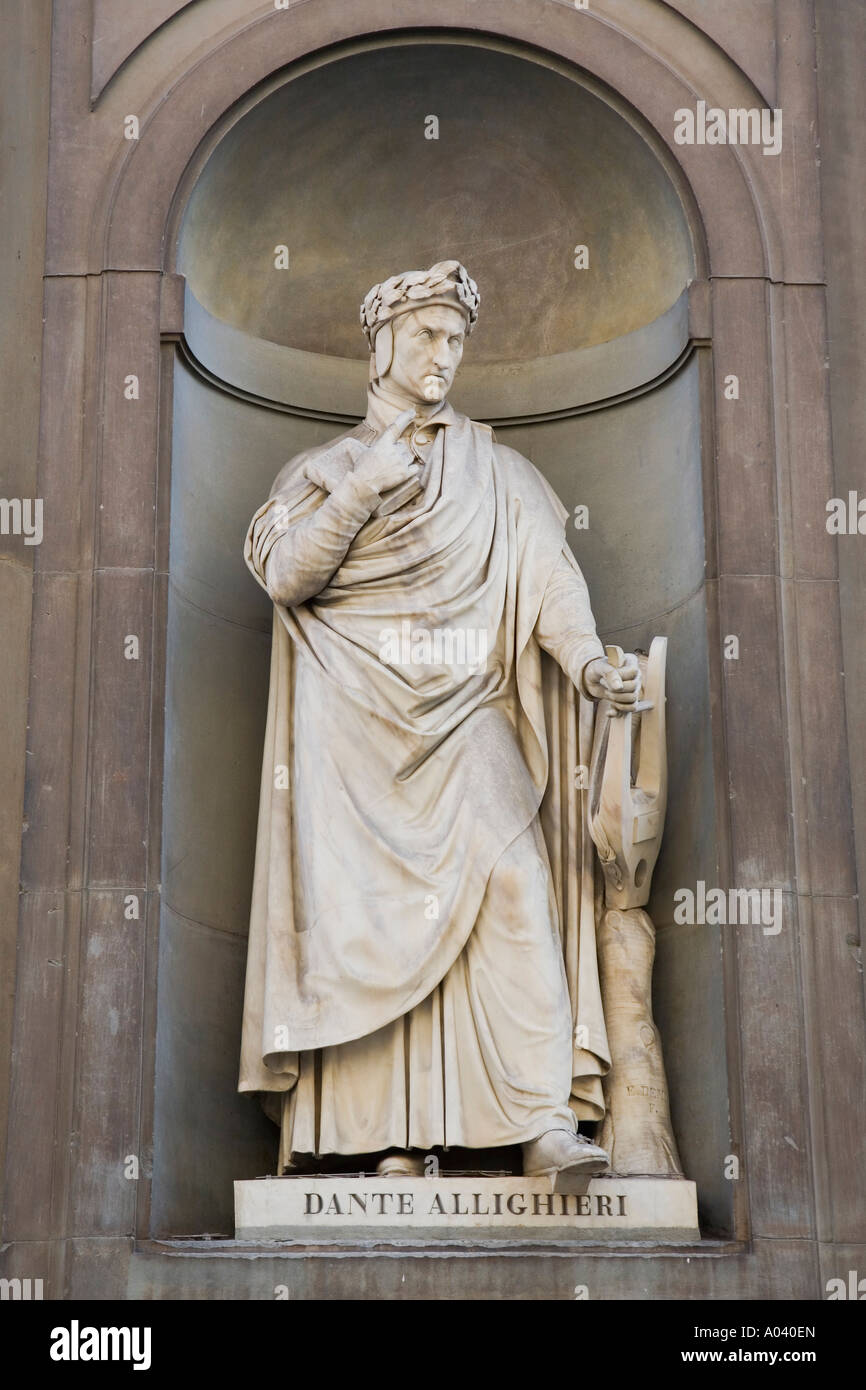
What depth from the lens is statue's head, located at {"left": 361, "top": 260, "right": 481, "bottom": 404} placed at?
8914 mm

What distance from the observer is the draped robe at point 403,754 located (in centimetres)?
838

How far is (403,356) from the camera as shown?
9.00 m

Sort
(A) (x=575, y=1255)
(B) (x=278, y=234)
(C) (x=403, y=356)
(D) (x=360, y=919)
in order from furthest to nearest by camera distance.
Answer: (B) (x=278, y=234)
(C) (x=403, y=356)
(D) (x=360, y=919)
(A) (x=575, y=1255)

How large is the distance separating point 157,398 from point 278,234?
1187mm

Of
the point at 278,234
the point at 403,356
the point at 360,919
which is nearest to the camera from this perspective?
the point at 360,919

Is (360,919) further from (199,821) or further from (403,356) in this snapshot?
(403,356)

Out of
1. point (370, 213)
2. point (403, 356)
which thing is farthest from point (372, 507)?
point (370, 213)

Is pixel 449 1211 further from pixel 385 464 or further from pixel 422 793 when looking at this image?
pixel 385 464

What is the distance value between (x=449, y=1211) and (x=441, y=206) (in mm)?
4038

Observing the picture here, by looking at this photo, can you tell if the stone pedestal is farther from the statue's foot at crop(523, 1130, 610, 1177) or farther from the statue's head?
the statue's head

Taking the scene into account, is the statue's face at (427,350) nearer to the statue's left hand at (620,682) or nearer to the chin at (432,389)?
the chin at (432,389)

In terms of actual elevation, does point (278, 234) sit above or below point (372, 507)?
above

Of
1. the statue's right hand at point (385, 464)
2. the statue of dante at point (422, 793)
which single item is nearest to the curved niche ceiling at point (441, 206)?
the statue of dante at point (422, 793)

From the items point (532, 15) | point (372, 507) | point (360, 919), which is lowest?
point (360, 919)
